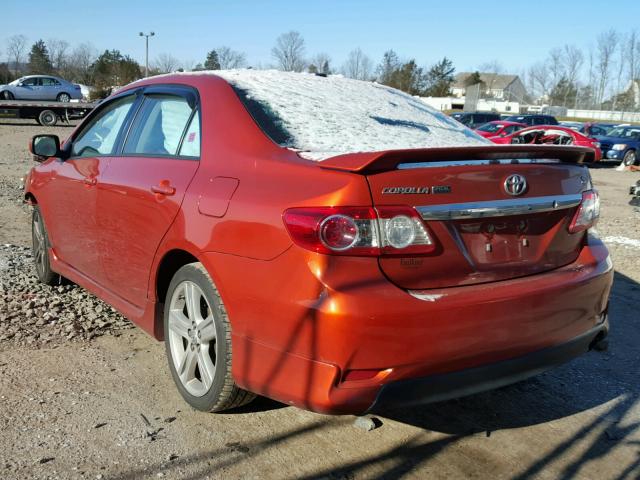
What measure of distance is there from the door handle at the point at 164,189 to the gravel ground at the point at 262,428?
1081 mm

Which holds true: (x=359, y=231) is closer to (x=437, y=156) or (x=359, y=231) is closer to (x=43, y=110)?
(x=437, y=156)

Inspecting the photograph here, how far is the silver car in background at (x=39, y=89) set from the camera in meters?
34.2

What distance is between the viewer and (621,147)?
23.3 metres

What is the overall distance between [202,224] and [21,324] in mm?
2155

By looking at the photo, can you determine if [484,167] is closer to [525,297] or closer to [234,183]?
[525,297]

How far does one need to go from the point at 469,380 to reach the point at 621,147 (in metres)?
23.7

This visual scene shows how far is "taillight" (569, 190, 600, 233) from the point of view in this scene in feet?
9.71

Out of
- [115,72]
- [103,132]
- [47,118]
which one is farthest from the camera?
[115,72]

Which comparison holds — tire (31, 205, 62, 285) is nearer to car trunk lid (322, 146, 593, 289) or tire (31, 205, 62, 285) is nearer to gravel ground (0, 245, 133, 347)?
gravel ground (0, 245, 133, 347)

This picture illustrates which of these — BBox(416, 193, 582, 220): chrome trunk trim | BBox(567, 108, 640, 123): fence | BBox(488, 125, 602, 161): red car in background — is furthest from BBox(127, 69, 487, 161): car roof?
BBox(567, 108, 640, 123): fence

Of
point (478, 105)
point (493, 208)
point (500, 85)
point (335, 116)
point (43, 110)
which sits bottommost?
point (493, 208)

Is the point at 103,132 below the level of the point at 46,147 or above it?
above

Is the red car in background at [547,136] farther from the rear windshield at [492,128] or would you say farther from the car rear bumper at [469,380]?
the car rear bumper at [469,380]

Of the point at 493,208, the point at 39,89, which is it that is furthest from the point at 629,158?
the point at 39,89
